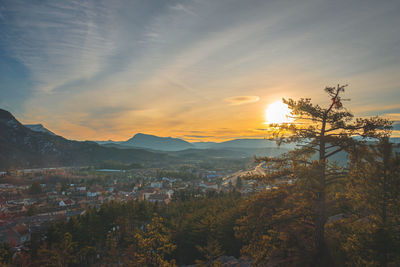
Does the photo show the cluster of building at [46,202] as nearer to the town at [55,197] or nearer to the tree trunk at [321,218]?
the town at [55,197]

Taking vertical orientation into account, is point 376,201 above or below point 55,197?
above

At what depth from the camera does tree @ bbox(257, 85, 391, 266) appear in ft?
29.2

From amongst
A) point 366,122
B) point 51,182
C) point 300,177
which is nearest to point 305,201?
point 300,177

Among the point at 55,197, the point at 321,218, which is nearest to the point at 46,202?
the point at 55,197

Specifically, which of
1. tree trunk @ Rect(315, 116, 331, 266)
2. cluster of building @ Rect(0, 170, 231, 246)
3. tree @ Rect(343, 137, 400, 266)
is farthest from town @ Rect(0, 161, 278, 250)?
tree @ Rect(343, 137, 400, 266)

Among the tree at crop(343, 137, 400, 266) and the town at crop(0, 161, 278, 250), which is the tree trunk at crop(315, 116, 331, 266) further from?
the town at crop(0, 161, 278, 250)

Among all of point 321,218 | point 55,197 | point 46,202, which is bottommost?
point 55,197

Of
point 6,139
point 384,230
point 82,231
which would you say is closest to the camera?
point 384,230

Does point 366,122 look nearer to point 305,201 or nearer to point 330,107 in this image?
point 330,107

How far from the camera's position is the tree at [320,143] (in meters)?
8.90

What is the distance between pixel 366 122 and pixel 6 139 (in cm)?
25604

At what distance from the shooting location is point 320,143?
377 inches

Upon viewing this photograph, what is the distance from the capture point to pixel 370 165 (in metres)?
9.71

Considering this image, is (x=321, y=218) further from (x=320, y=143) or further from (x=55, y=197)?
(x=55, y=197)
